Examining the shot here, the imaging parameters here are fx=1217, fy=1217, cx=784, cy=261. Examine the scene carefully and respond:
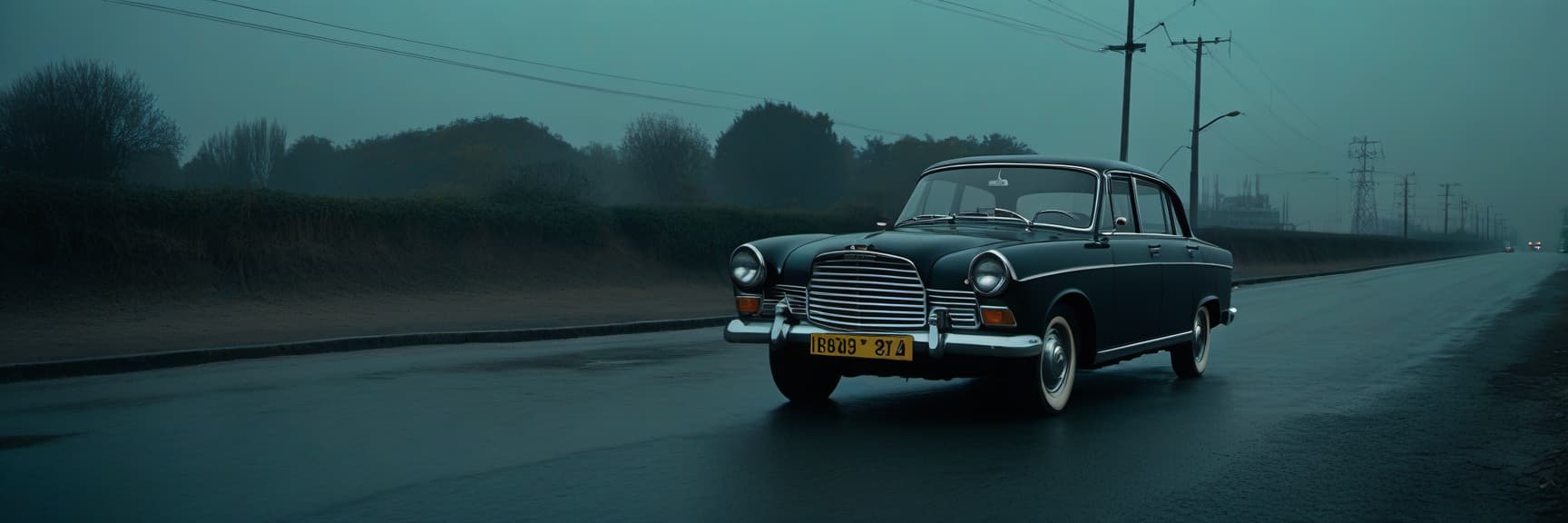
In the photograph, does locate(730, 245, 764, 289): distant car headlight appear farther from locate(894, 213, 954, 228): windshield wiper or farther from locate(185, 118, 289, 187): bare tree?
locate(185, 118, 289, 187): bare tree

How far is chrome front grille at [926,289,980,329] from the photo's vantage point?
23.4 feet

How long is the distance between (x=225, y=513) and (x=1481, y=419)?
7.24m

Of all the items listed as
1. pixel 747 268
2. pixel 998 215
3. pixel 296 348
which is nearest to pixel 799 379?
pixel 747 268

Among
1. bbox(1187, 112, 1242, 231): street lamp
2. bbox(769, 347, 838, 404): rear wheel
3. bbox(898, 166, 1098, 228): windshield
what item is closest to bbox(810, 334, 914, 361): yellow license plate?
bbox(769, 347, 838, 404): rear wheel

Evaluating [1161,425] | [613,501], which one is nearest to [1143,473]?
[1161,425]

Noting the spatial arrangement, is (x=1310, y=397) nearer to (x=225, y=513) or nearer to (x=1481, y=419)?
(x=1481, y=419)

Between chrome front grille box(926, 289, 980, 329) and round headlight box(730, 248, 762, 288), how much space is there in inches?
47.4

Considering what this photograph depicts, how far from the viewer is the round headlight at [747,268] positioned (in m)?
7.83

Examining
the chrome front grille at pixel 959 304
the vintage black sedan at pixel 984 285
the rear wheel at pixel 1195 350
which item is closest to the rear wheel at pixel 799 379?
the vintage black sedan at pixel 984 285

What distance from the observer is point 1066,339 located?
7.77m

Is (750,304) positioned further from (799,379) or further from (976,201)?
(976,201)

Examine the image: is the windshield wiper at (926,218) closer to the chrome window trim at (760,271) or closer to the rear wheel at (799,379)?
the rear wheel at (799,379)

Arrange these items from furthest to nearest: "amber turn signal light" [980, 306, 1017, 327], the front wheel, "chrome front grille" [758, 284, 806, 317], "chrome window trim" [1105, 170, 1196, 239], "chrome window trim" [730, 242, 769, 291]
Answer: "chrome window trim" [1105, 170, 1196, 239]
"chrome window trim" [730, 242, 769, 291]
"chrome front grille" [758, 284, 806, 317]
the front wheel
"amber turn signal light" [980, 306, 1017, 327]

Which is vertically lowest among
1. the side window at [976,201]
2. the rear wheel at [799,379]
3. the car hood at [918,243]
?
the rear wheel at [799,379]
